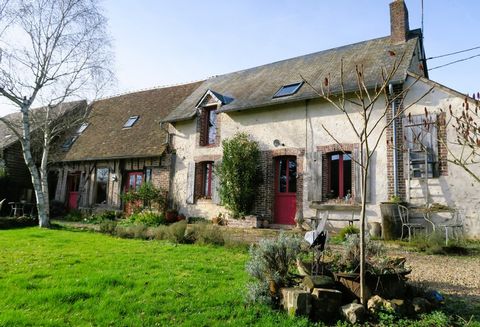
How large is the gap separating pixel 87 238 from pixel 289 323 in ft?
23.2

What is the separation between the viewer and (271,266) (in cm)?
407

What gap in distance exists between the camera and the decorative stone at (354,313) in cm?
325

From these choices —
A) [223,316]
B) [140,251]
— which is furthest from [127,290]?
[140,251]

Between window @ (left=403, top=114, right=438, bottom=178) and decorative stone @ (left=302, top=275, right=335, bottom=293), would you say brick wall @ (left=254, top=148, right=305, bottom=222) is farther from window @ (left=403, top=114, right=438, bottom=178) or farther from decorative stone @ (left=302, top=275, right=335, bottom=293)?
decorative stone @ (left=302, top=275, right=335, bottom=293)

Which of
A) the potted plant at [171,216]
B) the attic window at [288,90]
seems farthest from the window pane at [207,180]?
the attic window at [288,90]

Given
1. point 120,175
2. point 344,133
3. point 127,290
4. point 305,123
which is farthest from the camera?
point 120,175

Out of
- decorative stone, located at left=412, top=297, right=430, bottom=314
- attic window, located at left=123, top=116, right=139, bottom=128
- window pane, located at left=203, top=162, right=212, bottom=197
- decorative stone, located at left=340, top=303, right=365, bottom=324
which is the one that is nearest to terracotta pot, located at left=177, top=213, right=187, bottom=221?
window pane, located at left=203, top=162, right=212, bottom=197

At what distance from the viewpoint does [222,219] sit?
11602 millimetres

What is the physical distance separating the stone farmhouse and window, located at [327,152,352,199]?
3 centimetres

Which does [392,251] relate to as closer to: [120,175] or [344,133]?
[344,133]

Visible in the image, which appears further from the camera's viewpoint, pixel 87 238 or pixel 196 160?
pixel 196 160

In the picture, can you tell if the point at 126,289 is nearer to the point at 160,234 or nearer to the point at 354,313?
the point at 354,313

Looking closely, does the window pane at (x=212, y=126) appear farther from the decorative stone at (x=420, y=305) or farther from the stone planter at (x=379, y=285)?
the decorative stone at (x=420, y=305)

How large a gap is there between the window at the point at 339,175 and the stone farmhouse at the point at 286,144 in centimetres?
3
